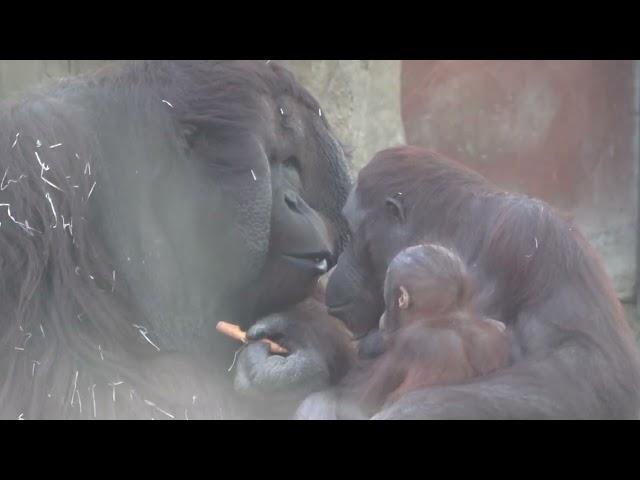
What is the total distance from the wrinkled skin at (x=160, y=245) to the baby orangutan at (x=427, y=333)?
17 centimetres

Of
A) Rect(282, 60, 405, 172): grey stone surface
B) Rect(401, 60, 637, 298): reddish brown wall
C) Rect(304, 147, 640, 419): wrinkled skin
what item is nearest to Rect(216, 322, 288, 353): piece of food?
Rect(304, 147, 640, 419): wrinkled skin

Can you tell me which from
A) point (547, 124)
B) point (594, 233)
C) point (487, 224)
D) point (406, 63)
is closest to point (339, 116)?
point (406, 63)

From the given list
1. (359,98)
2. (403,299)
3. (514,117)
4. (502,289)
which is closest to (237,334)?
(403,299)

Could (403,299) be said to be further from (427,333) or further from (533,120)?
(533,120)

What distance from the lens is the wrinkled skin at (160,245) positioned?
8.36 feet

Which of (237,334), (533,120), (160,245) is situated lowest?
(237,334)

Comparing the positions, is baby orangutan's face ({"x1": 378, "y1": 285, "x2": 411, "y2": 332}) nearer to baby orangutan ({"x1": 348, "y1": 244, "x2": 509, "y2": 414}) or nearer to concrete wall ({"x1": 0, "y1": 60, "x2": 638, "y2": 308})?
baby orangutan ({"x1": 348, "y1": 244, "x2": 509, "y2": 414})

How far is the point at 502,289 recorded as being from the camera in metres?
2.79

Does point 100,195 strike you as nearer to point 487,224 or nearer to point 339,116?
point 487,224

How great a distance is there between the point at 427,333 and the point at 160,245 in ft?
1.98

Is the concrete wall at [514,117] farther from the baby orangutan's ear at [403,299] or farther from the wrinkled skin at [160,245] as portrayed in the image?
the baby orangutan's ear at [403,299]

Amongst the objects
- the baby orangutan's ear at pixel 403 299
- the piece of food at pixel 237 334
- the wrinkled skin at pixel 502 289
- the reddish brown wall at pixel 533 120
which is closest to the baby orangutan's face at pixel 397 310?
the baby orangutan's ear at pixel 403 299

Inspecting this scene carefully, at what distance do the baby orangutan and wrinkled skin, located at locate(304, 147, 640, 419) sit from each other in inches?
2.1

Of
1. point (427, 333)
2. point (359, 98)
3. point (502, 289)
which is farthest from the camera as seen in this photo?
point (359, 98)
